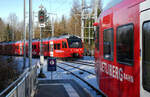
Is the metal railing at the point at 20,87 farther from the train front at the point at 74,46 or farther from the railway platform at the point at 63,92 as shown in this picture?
the train front at the point at 74,46

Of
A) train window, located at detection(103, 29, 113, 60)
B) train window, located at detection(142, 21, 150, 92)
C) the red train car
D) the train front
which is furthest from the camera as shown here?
the train front

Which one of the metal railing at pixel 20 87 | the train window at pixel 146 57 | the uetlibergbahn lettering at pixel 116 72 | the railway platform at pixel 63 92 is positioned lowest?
the railway platform at pixel 63 92

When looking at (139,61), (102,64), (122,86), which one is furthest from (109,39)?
(139,61)

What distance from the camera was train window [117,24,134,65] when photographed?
15.1 feet

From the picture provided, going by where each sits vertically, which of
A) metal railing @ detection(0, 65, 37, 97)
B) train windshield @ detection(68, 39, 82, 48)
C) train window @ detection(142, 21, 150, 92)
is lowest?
metal railing @ detection(0, 65, 37, 97)

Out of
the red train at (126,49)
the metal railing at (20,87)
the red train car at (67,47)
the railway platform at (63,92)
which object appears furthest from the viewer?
the red train car at (67,47)

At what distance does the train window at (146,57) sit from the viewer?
3.86 metres

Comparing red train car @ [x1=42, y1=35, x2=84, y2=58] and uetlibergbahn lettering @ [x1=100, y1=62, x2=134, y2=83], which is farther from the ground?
red train car @ [x1=42, y1=35, x2=84, y2=58]

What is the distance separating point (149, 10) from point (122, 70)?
1.63 metres

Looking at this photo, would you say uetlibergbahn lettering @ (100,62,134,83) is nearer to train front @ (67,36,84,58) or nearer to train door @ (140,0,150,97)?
train door @ (140,0,150,97)

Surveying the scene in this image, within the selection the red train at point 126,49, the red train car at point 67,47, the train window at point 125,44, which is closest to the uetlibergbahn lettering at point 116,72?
the red train at point 126,49

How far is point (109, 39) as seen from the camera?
6141 millimetres

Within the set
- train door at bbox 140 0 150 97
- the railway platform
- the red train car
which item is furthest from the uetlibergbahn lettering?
the red train car

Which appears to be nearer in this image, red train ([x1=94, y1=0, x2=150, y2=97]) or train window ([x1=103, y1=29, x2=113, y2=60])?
red train ([x1=94, y1=0, x2=150, y2=97])
